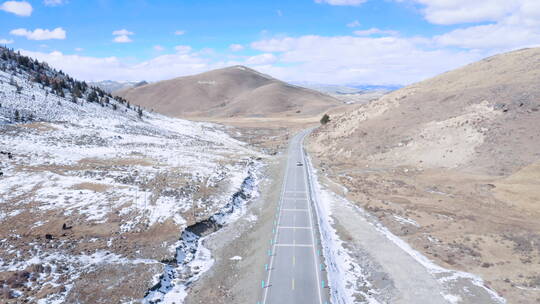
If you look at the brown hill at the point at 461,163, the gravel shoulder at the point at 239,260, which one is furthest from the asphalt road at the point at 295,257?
the brown hill at the point at 461,163

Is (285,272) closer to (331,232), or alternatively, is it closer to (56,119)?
(331,232)

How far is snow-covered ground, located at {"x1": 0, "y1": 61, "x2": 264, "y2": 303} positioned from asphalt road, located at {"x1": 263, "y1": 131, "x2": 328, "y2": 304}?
25.5 ft

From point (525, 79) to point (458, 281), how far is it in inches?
2324

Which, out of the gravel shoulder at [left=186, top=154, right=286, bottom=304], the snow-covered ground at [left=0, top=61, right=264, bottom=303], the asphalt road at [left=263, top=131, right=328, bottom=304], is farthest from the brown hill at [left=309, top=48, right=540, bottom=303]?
the snow-covered ground at [left=0, top=61, right=264, bottom=303]

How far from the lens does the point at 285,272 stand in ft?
70.0

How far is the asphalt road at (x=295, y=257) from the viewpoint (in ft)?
63.0

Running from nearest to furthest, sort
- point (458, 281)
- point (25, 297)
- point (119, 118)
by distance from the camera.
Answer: point (25, 297), point (458, 281), point (119, 118)

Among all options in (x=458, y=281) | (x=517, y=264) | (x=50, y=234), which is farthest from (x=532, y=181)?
(x=50, y=234)

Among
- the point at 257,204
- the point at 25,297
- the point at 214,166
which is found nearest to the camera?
the point at 25,297

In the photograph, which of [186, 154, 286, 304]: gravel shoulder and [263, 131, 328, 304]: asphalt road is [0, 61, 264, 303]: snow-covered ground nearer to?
[186, 154, 286, 304]: gravel shoulder

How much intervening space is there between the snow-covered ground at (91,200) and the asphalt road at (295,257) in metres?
7.77

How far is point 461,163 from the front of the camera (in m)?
48.0

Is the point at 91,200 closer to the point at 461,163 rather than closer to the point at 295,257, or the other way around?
the point at 295,257

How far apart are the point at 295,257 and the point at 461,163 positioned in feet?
128
